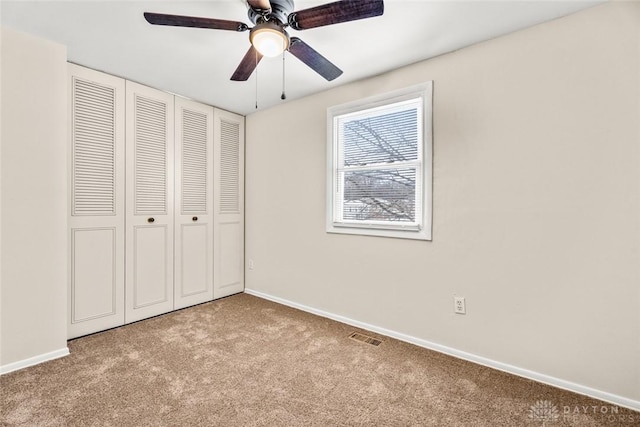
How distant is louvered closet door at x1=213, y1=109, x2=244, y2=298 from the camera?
3660 mm

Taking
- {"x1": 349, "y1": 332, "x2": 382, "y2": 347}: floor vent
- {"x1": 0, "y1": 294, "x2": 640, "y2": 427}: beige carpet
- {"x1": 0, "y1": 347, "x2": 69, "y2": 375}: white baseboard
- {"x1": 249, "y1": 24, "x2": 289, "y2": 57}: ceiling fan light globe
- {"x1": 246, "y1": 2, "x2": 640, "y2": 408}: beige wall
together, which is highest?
{"x1": 249, "y1": 24, "x2": 289, "y2": 57}: ceiling fan light globe

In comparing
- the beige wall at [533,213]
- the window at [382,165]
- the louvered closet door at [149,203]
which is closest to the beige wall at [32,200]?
the louvered closet door at [149,203]

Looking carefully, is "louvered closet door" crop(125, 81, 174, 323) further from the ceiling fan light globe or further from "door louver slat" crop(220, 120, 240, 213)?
the ceiling fan light globe

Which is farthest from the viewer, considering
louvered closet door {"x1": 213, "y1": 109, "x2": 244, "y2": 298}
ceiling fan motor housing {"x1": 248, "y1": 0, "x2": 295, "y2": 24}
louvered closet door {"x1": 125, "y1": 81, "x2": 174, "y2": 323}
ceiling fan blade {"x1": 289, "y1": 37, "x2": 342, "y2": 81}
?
louvered closet door {"x1": 213, "y1": 109, "x2": 244, "y2": 298}

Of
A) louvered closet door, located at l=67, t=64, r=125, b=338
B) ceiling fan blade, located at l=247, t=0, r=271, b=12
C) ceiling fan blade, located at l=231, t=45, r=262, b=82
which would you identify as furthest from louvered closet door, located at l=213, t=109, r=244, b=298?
ceiling fan blade, located at l=247, t=0, r=271, b=12

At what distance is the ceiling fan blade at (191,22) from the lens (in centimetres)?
149

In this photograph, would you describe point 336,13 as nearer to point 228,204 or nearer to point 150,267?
point 228,204

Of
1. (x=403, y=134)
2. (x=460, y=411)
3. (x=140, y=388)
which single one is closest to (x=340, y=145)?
(x=403, y=134)

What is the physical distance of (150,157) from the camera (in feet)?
10.0

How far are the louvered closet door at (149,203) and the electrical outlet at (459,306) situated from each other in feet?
9.39

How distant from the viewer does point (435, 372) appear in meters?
2.07

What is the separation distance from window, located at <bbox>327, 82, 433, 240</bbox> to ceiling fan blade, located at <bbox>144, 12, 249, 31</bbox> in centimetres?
152

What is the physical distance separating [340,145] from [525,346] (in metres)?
2.28

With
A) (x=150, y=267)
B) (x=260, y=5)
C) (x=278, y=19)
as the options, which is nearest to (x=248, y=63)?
(x=278, y=19)
